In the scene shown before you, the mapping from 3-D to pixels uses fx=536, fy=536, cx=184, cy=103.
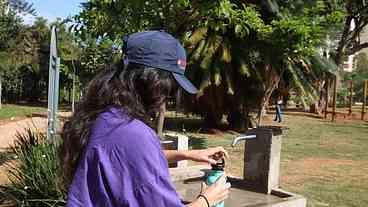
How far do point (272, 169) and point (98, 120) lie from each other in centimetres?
437

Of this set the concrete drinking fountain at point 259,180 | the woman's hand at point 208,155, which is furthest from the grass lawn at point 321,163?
the woman's hand at point 208,155

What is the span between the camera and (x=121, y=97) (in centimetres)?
177

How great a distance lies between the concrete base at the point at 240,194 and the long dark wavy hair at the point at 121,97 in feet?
10.2

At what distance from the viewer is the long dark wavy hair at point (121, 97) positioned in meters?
1.76

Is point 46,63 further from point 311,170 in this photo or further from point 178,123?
point 311,170

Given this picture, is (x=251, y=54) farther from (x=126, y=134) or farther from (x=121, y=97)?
(x=126, y=134)

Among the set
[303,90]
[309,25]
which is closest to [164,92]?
[309,25]

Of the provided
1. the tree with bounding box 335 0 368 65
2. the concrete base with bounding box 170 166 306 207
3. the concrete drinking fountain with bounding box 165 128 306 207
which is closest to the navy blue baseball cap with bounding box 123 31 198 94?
the concrete base with bounding box 170 166 306 207

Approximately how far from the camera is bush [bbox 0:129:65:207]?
527 centimetres

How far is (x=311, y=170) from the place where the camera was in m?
10.2

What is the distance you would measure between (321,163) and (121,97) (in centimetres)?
999

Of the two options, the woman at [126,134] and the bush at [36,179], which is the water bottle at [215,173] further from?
the bush at [36,179]

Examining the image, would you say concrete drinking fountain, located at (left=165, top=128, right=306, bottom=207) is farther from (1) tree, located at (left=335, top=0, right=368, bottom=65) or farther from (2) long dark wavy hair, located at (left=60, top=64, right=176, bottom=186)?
(1) tree, located at (left=335, top=0, right=368, bottom=65)

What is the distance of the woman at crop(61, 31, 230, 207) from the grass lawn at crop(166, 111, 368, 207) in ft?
18.8
